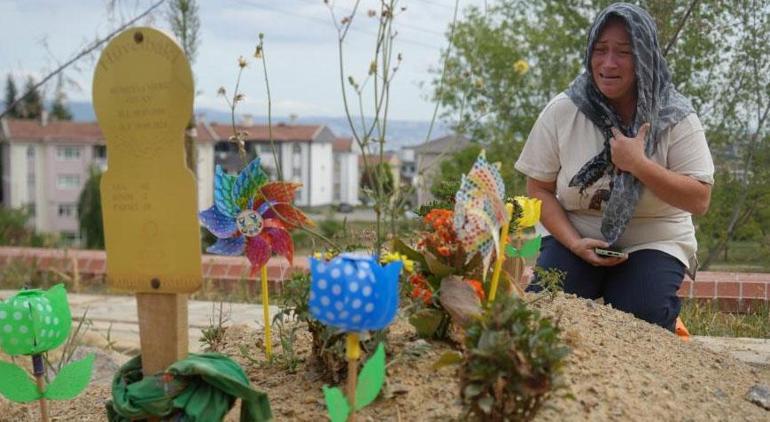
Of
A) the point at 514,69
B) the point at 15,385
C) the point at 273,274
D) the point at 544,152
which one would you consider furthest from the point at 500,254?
the point at 514,69

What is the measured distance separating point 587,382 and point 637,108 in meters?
1.33

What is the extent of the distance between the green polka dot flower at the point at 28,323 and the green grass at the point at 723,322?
108 inches

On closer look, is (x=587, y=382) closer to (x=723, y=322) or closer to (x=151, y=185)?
(x=151, y=185)

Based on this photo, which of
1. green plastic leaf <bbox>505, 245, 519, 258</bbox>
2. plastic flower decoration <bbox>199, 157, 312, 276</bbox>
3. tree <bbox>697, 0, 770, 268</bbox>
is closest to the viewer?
plastic flower decoration <bbox>199, 157, 312, 276</bbox>

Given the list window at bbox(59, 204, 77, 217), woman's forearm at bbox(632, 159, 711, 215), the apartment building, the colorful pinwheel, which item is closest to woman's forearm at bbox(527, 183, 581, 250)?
woman's forearm at bbox(632, 159, 711, 215)

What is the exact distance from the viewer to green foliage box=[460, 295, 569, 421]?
64.3 inches

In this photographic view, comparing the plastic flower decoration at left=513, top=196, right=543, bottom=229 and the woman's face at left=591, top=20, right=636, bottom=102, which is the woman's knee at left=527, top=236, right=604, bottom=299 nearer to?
the woman's face at left=591, top=20, right=636, bottom=102

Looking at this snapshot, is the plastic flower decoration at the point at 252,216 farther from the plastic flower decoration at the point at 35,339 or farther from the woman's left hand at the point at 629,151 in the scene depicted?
the woman's left hand at the point at 629,151

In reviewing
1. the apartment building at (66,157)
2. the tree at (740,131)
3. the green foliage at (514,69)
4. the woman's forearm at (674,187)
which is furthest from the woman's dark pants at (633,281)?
the apartment building at (66,157)

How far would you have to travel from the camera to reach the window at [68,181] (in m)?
54.4

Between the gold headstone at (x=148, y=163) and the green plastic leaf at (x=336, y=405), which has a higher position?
the gold headstone at (x=148, y=163)

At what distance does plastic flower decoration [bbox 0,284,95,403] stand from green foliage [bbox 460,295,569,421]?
1.04 m

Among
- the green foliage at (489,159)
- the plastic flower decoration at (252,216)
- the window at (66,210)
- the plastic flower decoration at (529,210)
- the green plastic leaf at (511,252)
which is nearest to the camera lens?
the plastic flower decoration at (252,216)

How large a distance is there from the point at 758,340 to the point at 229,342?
2.14 m
